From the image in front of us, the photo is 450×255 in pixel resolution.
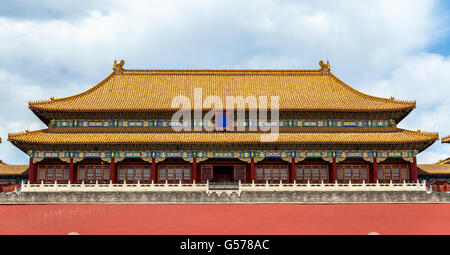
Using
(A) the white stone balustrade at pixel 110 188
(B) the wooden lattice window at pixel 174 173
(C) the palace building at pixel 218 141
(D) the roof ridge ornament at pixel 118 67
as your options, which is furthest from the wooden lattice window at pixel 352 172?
(D) the roof ridge ornament at pixel 118 67

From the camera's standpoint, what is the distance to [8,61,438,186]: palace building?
30609 mm

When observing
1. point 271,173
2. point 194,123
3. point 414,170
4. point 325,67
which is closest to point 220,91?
point 194,123

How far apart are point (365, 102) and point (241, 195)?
1559 cm

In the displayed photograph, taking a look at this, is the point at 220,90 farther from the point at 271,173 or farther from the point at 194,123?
the point at 271,173

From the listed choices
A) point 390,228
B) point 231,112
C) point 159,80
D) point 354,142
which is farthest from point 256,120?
point 390,228

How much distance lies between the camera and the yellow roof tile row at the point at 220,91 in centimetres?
3228

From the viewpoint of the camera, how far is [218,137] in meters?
30.8

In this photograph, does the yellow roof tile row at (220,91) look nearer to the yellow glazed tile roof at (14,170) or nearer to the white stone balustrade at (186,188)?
the white stone balustrade at (186,188)

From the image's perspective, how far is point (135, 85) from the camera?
3628cm

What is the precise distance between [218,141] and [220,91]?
718 cm

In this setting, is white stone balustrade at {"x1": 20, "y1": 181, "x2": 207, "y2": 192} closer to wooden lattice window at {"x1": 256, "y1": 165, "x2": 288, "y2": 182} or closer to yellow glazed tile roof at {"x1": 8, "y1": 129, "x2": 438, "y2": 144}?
yellow glazed tile roof at {"x1": 8, "y1": 129, "x2": 438, "y2": 144}

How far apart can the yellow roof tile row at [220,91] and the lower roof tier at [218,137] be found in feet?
7.22
